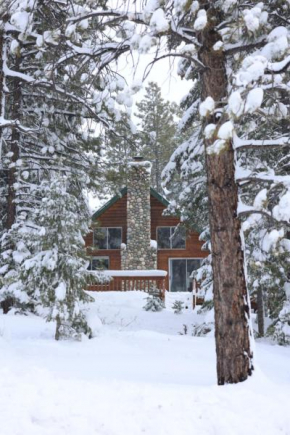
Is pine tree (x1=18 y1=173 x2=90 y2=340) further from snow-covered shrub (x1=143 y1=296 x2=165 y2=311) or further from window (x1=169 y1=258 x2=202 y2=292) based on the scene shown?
window (x1=169 y1=258 x2=202 y2=292)

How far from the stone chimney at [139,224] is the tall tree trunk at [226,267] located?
52.1 feet

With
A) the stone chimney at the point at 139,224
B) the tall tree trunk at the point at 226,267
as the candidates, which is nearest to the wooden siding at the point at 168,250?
the stone chimney at the point at 139,224

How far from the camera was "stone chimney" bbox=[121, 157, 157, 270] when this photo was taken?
20766 mm

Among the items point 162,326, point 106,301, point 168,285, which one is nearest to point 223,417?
point 162,326

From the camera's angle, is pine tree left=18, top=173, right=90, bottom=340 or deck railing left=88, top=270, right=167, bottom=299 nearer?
pine tree left=18, top=173, right=90, bottom=340

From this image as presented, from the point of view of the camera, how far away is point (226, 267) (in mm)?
4520

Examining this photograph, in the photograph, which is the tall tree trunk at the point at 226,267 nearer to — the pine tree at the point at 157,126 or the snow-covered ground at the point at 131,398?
the snow-covered ground at the point at 131,398

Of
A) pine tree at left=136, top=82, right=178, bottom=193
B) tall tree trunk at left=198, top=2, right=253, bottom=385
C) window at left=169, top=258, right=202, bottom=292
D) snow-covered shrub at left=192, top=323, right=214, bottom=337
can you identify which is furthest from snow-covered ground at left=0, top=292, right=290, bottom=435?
pine tree at left=136, top=82, right=178, bottom=193

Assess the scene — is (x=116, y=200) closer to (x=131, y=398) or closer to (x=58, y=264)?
(x=58, y=264)

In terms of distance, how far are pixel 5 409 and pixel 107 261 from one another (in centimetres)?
2012

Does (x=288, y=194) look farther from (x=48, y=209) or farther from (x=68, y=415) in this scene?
(x=48, y=209)

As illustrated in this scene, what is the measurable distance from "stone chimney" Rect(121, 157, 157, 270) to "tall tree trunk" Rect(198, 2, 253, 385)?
15.9 m

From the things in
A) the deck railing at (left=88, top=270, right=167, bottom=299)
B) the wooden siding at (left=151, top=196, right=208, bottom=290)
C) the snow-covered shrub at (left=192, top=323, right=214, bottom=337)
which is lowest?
the snow-covered shrub at (left=192, top=323, right=214, bottom=337)

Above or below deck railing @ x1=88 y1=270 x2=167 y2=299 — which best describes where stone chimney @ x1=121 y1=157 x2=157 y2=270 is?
above
